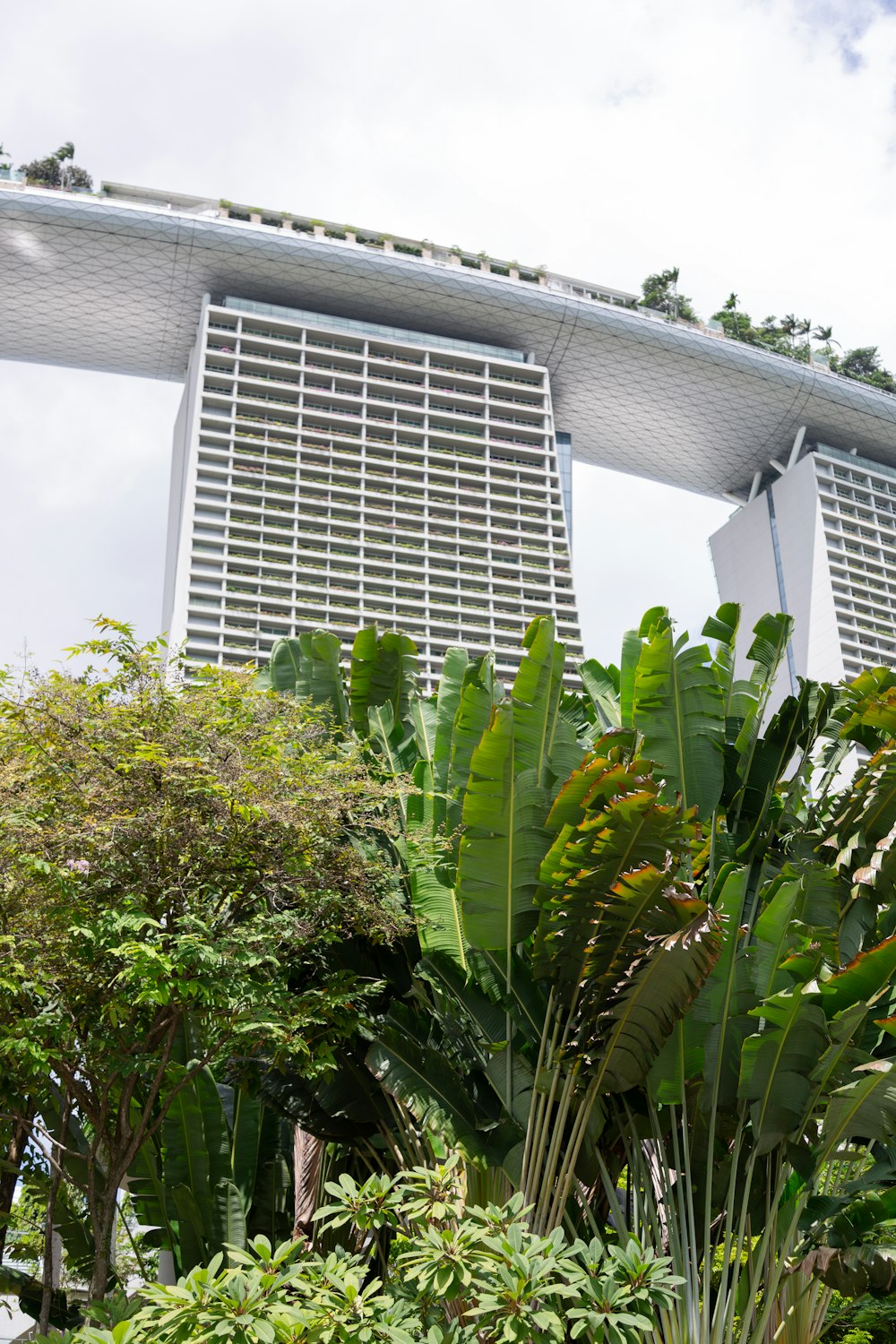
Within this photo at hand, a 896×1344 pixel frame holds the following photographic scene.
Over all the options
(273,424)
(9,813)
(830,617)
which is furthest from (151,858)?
(830,617)

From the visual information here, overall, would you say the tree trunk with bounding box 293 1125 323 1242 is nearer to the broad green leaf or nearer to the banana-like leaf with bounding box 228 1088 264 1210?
the banana-like leaf with bounding box 228 1088 264 1210

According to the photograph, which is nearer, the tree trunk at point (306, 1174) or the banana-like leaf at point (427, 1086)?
the banana-like leaf at point (427, 1086)

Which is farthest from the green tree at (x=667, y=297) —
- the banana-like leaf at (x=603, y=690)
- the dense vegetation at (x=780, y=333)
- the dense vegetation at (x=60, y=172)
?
the banana-like leaf at (x=603, y=690)

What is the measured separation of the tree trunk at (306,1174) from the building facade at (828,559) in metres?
48.3

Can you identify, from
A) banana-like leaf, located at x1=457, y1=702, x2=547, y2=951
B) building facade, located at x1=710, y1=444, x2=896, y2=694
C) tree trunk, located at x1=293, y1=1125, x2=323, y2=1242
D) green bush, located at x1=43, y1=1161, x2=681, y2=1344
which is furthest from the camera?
building facade, located at x1=710, y1=444, x2=896, y2=694

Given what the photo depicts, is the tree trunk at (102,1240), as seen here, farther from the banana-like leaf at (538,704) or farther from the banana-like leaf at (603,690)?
the banana-like leaf at (603,690)

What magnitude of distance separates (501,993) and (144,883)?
130 inches

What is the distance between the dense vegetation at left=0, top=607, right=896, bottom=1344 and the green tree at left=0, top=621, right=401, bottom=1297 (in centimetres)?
4

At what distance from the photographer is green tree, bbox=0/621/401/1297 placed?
28.1 ft

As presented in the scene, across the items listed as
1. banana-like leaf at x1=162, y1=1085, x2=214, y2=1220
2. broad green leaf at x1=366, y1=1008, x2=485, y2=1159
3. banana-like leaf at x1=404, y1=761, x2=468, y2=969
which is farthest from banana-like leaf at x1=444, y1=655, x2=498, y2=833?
banana-like leaf at x1=162, y1=1085, x2=214, y2=1220

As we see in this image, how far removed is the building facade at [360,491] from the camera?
49125mm

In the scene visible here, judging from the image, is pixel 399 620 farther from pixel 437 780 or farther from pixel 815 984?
pixel 815 984

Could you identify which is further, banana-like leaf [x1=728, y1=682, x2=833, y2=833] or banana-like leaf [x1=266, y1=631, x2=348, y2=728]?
banana-like leaf [x1=266, y1=631, x2=348, y2=728]

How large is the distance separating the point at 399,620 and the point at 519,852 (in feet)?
134
